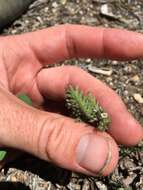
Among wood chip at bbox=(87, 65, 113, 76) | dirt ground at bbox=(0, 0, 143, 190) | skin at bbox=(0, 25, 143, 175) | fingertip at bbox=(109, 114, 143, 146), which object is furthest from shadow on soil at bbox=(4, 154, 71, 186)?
wood chip at bbox=(87, 65, 113, 76)

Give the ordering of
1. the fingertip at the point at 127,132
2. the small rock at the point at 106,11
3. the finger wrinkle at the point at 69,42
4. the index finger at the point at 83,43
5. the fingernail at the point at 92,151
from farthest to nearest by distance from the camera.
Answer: the small rock at the point at 106,11
the finger wrinkle at the point at 69,42
the index finger at the point at 83,43
the fingertip at the point at 127,132
the fingernail at the point at 92,151

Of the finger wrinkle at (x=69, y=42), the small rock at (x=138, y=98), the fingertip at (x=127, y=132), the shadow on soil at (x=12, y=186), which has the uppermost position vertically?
the finger wrinkle at (x=69, y=42)

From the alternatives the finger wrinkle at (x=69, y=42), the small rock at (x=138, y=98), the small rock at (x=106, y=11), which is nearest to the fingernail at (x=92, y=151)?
the finger wrinkle at (x=69, y=42)

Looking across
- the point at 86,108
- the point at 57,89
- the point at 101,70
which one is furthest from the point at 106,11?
the point at 86,108

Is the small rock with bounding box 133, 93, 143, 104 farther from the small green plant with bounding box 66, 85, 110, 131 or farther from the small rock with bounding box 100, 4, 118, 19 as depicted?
the small green plant with bounding box 66, 85, 110, 131

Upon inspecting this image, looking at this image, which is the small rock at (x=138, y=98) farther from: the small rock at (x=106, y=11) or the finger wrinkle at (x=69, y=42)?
the small rock at (x=106, y=11)

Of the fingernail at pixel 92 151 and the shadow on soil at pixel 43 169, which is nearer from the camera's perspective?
the fingernail at pixel 92 151

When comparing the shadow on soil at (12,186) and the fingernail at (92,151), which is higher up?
the fingernail at (92,151)

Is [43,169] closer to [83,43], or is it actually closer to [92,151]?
[83,43]
